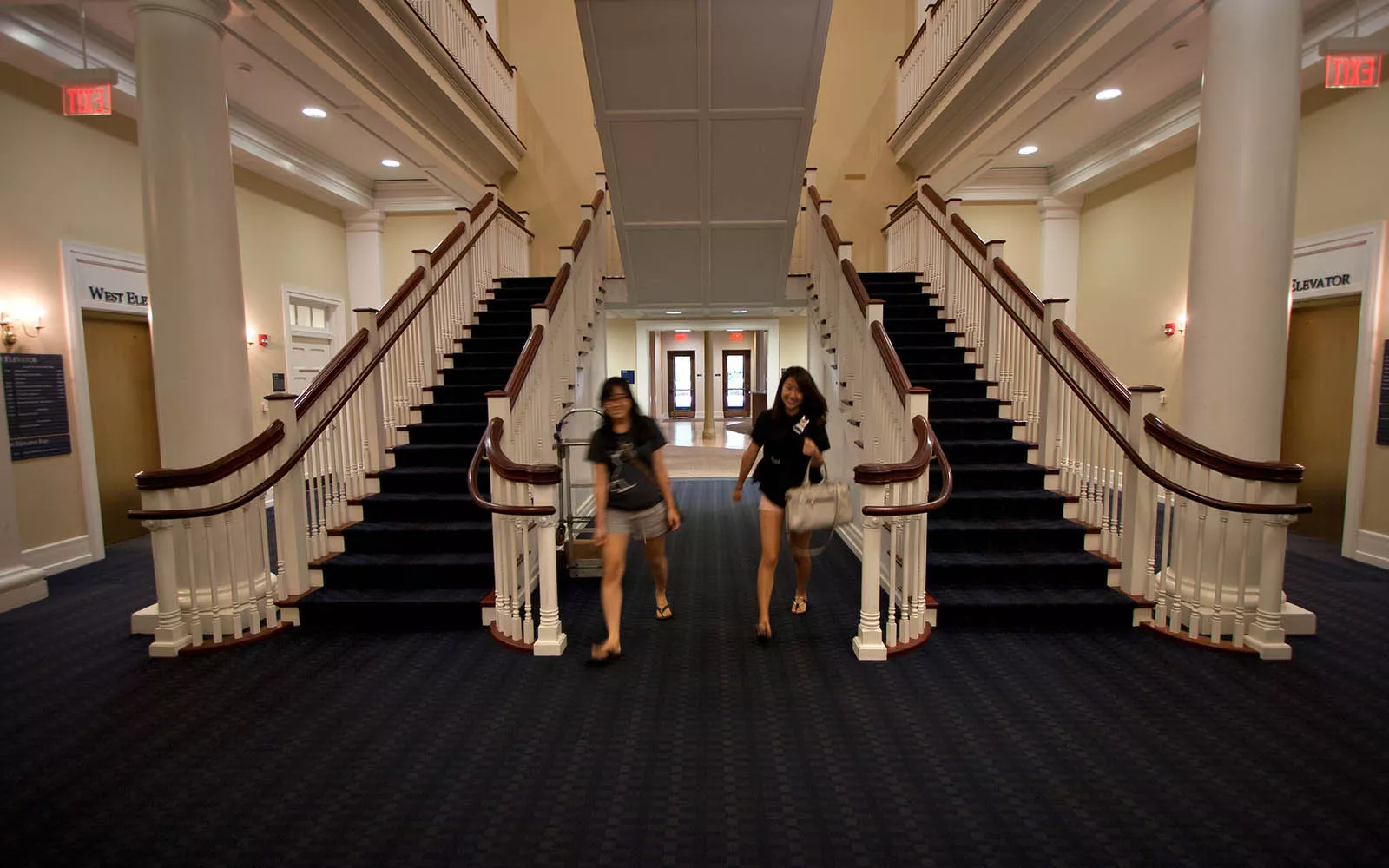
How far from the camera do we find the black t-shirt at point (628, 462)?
137 inches

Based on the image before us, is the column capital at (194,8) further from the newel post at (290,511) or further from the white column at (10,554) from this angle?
the white column at (10,554)

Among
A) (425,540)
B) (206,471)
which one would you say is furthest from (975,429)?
(206,471)

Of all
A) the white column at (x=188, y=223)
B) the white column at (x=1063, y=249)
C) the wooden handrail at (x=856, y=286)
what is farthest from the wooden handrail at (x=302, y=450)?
the white column at (x=1063, y=249)

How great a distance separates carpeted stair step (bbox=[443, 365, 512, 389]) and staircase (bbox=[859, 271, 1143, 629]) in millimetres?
4009

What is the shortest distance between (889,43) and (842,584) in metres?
8.70

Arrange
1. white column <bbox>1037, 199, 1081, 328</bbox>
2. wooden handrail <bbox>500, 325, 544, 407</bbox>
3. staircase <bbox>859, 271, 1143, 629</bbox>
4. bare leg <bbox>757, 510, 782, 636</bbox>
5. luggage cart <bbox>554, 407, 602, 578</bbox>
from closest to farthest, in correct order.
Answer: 1. bare leg <bbox>757, 510, 782, 636</bbox>
2. staircase <bbox>859, 271, 1143, 629</bbox>
3. wooden handrail <bbox>500, 325, 544, 407</bbox>
4. luggage cart <bbox>554, 407, 602, 578</bbox>
5. white column <bbox>1037, 199, 1081, 328</bbox>

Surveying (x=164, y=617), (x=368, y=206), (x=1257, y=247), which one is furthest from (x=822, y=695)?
(x=368, y=206)

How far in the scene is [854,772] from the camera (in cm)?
252

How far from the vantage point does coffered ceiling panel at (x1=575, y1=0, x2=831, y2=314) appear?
181 inches

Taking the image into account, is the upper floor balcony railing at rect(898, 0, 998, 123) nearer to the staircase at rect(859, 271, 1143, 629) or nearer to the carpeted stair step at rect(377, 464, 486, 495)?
the staircase at rect(859, 271, 1143, 629)

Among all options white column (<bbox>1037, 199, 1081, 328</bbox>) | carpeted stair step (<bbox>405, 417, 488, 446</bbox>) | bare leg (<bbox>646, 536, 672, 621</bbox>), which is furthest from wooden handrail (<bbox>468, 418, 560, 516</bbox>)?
white column (<bbox>1037, 199, 1081, 328</bbox>)

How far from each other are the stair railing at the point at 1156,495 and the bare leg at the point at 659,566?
9.41 feet

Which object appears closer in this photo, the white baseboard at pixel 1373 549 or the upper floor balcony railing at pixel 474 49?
the white baseboard at pixel 1373 549

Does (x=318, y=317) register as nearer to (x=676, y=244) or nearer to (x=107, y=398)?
(x=107, y=398)
